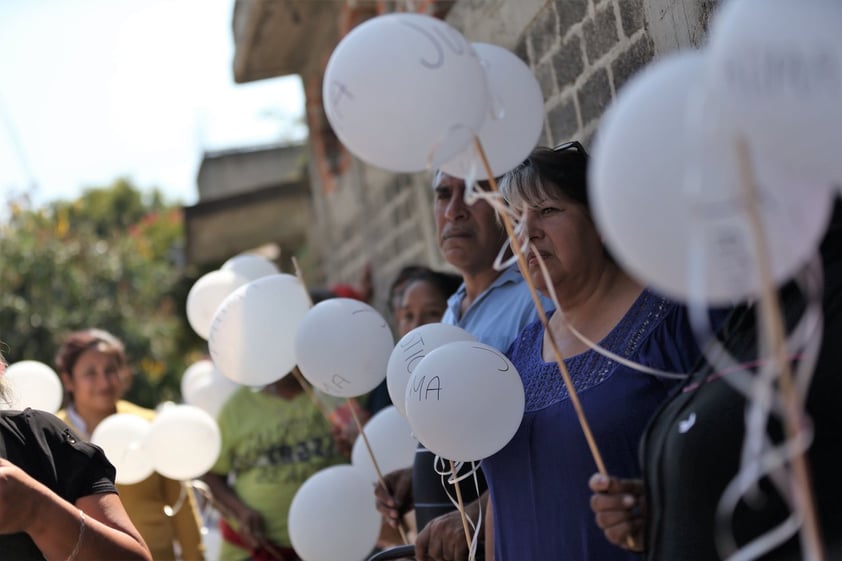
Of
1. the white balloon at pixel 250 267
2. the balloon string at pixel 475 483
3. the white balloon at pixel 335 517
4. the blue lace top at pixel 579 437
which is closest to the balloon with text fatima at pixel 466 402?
the blue lace top at pixel 579 437

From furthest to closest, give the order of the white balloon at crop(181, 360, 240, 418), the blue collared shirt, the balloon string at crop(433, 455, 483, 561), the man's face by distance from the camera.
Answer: the white balloon at crop(181, 360, 240, 418), the man's face, the blue collared shirt, the balloon string at crop(433, 455, 483, 561)

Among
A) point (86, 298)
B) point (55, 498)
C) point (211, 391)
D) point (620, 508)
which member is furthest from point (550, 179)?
point (86, 298)

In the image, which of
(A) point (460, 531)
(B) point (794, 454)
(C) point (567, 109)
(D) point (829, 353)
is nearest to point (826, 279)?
(D) point (829, 353)

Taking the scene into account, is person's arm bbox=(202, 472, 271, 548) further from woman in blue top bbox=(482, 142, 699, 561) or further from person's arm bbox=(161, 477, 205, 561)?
woman in blue top bbox=(482, 142, 699, 561)

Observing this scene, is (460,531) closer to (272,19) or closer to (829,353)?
(829,353)

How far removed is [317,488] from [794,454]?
2.43 m

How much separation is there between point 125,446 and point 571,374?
2426mm

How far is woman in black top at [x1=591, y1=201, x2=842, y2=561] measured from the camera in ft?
5.78

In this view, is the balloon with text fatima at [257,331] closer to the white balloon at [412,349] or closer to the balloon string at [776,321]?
the white balloon at [412,349]

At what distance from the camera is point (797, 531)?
181 cm

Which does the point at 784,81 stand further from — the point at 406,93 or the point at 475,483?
the point at 475,483

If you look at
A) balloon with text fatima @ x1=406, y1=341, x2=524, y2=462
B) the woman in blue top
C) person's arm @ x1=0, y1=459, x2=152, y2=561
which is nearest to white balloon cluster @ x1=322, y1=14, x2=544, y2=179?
the woman in blue top

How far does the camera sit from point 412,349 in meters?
2.83

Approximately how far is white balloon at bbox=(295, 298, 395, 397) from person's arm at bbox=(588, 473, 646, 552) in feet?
4.39
